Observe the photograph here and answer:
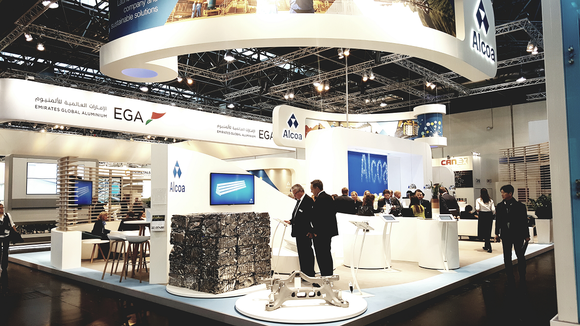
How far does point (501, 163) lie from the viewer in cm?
1597

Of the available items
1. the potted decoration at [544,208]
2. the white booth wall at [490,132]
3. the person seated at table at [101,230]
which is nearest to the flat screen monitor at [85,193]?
the person seated at table at [101,230]

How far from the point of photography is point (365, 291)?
16.6ft

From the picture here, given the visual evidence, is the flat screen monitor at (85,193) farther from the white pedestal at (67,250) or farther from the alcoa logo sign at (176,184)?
the alcoa logo sign at (176,184)

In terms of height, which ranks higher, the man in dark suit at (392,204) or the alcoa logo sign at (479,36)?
the alcoa logo sign at (479,36)

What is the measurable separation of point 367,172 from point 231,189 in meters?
7.28

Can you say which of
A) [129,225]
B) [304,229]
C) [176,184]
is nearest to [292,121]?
[129,225]

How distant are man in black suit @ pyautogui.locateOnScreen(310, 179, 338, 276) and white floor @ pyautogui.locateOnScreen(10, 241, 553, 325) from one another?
65 cm

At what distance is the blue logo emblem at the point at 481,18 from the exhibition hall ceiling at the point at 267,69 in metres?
5.62

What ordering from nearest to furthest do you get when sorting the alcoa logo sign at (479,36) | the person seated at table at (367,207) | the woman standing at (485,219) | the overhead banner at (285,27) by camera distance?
the overhead banner at (285,27) < the alcoa logo sign at (479,36) < the person seated at table at (367,207) < the woman standing at (485,219)

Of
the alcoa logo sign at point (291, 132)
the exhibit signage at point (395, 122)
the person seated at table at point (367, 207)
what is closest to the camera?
the person seated at table at point (367, 207)

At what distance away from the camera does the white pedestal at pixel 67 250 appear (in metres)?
7.02

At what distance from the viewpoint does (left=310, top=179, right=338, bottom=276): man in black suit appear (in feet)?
16.4

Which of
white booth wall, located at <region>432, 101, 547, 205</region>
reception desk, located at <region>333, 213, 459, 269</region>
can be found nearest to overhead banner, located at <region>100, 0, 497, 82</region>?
reception desk, located at <region>333, 213, 459, 269</region>

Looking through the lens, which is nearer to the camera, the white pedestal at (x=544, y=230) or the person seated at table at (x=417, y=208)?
the person seated at table at (x=417, y=208)
